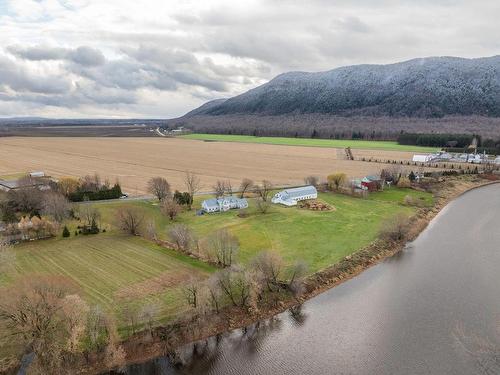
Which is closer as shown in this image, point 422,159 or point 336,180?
point 336,180

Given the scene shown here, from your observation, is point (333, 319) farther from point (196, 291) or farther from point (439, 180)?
point (439, 180)

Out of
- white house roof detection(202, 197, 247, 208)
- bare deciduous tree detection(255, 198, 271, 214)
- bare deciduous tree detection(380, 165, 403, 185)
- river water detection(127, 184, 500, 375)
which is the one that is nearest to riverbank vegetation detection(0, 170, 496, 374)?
bare deciduous tree detection(255, 198, 271, 214)

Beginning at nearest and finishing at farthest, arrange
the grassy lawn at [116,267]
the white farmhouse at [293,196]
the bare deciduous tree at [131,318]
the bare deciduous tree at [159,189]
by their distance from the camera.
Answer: the bare deciduous tree at [131,318] → the grassy lawn at [116,267] → the bare deciduous tree at [159,189] → the white farmhouse at [293,196]

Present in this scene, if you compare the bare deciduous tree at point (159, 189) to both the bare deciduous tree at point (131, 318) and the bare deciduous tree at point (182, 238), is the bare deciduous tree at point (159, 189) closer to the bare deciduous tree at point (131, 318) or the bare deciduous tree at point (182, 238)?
the bare deciduous tree at point (182, 238)

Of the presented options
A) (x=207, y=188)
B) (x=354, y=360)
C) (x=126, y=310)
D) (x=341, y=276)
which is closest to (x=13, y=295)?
(x=126, y=310)

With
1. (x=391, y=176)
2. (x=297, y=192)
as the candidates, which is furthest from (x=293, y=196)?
(x=391, y=176)

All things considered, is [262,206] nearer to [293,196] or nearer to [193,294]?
[293,196]

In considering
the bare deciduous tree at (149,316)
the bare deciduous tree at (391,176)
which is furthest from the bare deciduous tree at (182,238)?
the bare deciduous tree at (391,176)
